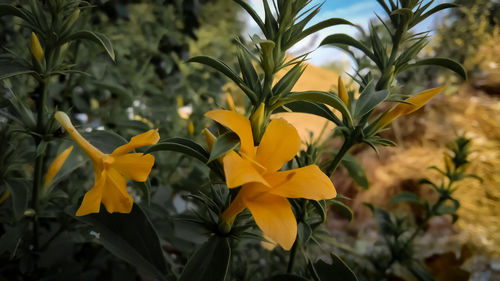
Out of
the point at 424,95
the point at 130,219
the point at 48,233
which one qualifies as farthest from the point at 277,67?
the point at 48,233

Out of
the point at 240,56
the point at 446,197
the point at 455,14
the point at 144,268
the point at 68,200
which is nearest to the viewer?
the point at 240,56

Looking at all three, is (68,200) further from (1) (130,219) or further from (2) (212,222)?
(2) (212,222)

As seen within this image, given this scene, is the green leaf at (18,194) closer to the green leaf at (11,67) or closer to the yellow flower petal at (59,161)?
the yellow flower petal at (59,161)

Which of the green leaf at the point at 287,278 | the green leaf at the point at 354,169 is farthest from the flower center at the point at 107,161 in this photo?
the green leaf at the point at 354,169

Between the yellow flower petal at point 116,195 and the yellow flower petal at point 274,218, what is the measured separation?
7.1 inches

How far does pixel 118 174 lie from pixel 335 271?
1.22 feet

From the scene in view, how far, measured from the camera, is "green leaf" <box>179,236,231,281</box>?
1.57ft

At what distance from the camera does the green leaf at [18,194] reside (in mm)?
593

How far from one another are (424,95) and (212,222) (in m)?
0.38

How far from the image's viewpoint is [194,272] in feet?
1.61

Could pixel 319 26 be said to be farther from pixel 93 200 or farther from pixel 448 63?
pixel 93 200

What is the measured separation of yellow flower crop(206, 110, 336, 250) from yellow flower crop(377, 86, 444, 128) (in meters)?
0.20

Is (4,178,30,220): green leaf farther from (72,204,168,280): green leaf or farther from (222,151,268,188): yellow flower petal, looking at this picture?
(222,151,268,188): yellow flower petal

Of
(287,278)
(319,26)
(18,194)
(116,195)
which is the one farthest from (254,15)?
(18,194)
